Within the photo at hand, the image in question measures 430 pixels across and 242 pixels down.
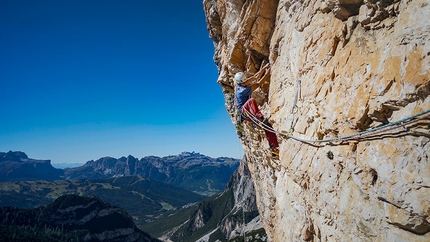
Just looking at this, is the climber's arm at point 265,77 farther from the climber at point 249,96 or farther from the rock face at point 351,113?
the rock face at point 351,113

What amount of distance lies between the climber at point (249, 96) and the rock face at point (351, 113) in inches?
24.4

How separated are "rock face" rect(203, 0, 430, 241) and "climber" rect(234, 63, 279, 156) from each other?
62 centimetres

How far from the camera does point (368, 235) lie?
4.89m

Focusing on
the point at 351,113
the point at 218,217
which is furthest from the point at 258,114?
the point at 218,217

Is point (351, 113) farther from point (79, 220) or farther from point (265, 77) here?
point (79, 220)

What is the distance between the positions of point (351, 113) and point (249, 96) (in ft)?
19.8

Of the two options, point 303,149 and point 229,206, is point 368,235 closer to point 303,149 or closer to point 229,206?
point 303,149

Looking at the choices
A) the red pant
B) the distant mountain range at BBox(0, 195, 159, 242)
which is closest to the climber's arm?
the red pant

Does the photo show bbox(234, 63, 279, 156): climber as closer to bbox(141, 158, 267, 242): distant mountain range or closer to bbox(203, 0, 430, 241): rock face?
bbox(203, 0, 430, 241): rock face

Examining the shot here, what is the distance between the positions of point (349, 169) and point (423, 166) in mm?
1667

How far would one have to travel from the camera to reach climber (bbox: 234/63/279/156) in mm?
10273

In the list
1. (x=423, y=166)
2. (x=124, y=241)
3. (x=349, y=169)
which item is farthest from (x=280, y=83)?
(x=124, y=241)

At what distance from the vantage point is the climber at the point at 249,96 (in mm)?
10273

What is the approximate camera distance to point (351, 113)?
532 cm
